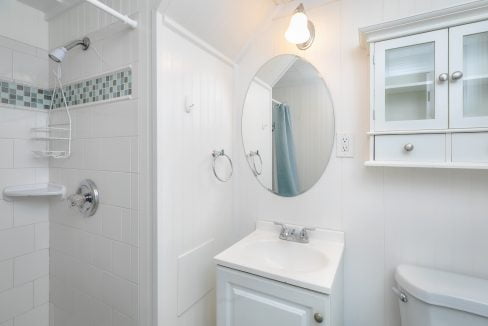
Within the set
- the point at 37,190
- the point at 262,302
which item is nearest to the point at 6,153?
the point at 37,190

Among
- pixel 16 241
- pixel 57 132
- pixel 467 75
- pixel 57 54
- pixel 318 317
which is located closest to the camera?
pixel 318 317

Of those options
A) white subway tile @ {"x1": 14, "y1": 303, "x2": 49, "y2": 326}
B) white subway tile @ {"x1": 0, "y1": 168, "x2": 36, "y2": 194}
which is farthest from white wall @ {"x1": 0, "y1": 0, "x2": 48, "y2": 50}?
white subway tile @ {"x1": 14, "y1": 303, "x2": 49, "y2": 326}

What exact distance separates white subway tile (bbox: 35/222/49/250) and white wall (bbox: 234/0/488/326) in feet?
4.70

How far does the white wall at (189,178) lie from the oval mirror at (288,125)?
18cm

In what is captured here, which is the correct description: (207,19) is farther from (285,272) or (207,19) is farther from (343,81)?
(285,272)

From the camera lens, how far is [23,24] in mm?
1299

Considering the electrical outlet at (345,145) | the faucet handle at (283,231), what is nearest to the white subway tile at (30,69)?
the faucet handle at (283,231)

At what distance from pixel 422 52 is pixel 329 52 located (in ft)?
1.37

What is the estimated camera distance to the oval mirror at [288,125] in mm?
1297

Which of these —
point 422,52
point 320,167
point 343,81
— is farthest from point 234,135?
point 422,52

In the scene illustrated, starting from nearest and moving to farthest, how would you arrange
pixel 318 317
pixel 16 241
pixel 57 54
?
pixel 318 317 → pixel 57 54 → pixel 16 241

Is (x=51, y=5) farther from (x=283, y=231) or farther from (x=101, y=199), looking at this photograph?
(x=283, y=231)

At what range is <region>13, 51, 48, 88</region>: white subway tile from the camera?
1.28m

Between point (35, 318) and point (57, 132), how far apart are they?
110 centimetres
